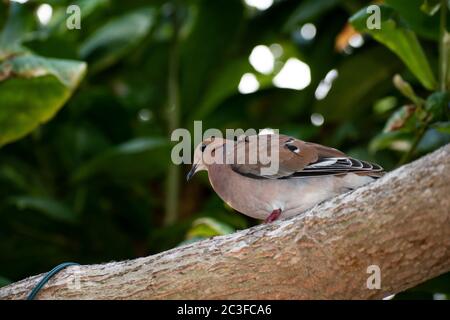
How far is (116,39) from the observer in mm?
4973

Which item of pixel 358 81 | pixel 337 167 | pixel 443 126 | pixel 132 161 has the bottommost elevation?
pixel 337 167

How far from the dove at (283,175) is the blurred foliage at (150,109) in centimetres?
106

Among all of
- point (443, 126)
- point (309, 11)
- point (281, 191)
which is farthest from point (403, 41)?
point (309, 11)

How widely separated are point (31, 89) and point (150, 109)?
71.8 inches

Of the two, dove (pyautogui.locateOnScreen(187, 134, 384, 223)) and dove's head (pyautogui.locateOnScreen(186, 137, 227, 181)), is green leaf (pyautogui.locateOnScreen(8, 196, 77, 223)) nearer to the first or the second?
dove's head (pyautogui.locateOnScreen(186, 137, 227, 181))

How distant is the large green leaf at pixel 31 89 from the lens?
3771 millimetres

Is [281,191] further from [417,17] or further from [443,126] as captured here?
[417,17]

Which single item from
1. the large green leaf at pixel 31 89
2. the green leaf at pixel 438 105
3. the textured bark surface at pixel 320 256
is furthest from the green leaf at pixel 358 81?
the textured bark surface at pixel 320 256

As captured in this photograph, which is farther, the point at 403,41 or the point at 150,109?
the point at 150,109

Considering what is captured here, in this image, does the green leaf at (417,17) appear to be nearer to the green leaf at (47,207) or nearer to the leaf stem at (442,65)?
the leaf stem at (442,65)

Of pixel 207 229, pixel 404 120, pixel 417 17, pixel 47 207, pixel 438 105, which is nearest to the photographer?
pixel 438 105

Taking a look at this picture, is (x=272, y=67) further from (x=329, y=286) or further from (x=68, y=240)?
(x=329, y=286)

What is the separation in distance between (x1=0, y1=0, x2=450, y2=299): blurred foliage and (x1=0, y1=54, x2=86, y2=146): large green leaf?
62 centimetres

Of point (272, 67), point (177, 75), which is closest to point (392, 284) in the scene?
point (177, 75)
